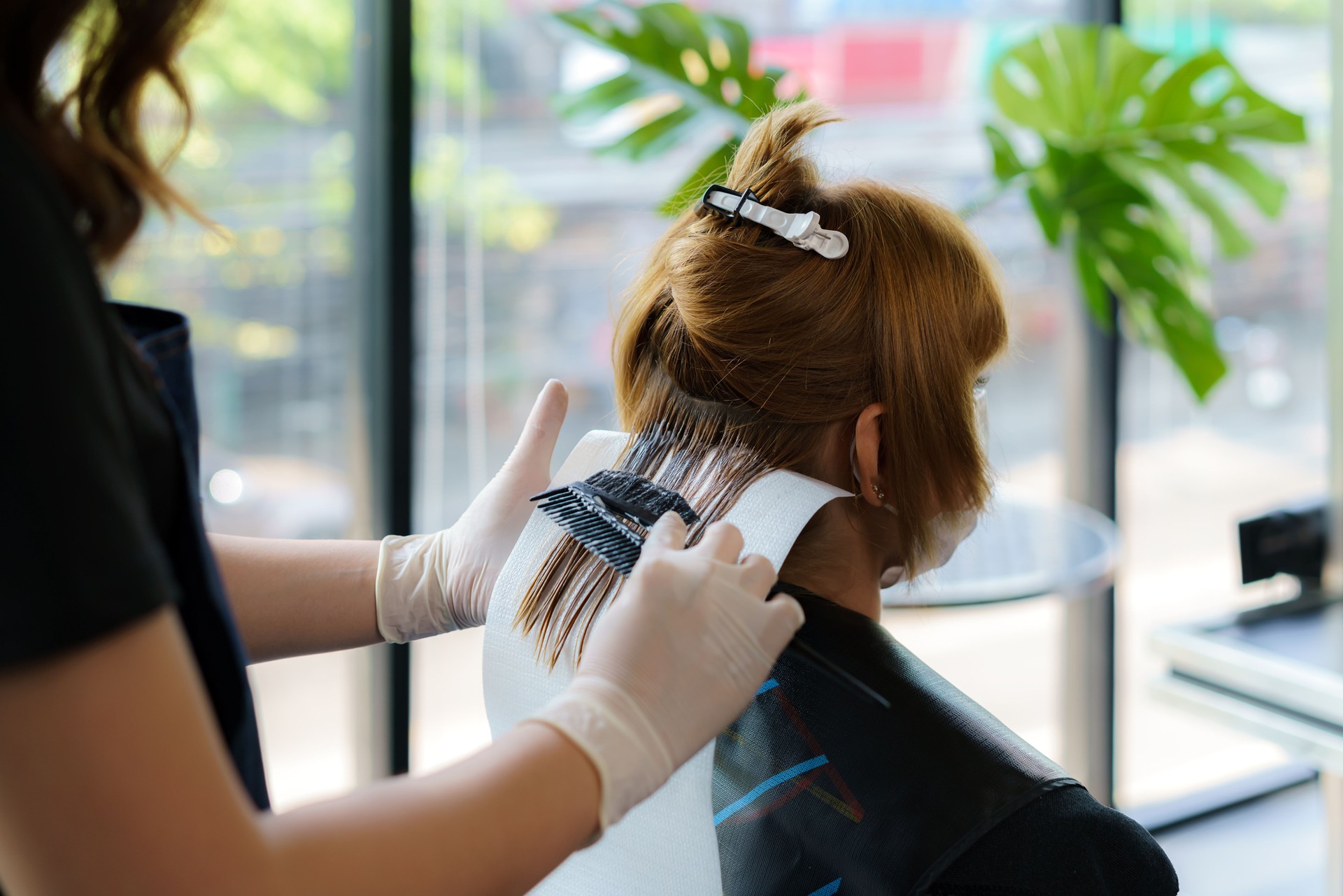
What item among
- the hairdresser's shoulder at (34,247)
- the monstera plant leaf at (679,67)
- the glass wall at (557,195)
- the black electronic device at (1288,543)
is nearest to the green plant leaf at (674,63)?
the monstera plant leaf at (679,67)

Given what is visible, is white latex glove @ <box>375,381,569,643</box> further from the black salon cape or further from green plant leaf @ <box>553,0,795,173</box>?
green plant leaf @ <box>553,0,795,173</box>

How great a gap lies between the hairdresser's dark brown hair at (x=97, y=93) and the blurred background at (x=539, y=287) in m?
1.02

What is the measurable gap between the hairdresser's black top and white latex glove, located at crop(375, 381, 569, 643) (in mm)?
585

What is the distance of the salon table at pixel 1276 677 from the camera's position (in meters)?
1.56

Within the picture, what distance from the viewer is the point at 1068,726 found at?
8.88 ft

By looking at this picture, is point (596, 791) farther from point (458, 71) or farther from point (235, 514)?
point (458, 71)

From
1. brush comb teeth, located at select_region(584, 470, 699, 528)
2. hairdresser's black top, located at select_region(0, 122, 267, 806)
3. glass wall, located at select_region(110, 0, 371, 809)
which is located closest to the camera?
hairdresser's black top, located at select_region(0, 122, 267, 806)

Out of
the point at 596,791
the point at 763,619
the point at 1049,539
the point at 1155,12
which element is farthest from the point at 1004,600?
the point at 1155,12

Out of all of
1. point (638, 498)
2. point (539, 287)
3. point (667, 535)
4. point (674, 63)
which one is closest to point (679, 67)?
point (674, 63)

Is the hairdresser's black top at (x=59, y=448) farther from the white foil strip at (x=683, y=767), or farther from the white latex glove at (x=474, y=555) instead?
the white latex glove at (x=474, y=555)

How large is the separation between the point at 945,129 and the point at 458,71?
3.48ft

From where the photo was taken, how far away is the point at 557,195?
214cm

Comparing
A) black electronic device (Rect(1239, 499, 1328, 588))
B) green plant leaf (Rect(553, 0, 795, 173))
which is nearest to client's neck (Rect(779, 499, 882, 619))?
green plant leaf (Rect(553, 0, 795, 173))

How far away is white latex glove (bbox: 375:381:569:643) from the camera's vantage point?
1.16 meters
